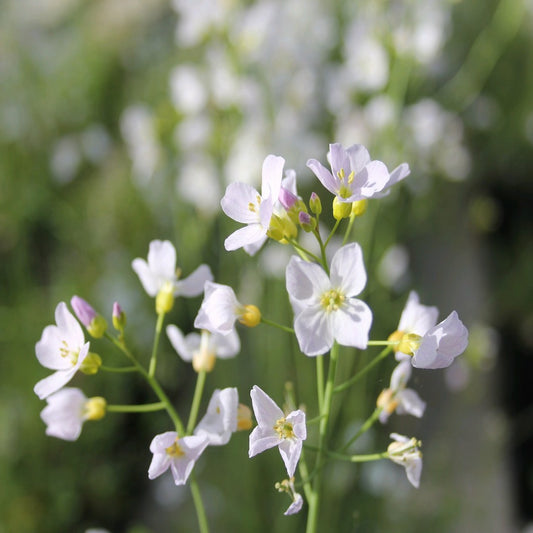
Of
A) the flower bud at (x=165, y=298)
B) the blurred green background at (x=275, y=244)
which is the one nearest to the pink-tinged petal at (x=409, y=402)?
the blurred green background at (x=275, y=244)

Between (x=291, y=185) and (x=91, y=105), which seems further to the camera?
(x=91, y=105)

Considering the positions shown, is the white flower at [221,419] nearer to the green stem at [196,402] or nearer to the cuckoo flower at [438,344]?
the green stem at [196,402]

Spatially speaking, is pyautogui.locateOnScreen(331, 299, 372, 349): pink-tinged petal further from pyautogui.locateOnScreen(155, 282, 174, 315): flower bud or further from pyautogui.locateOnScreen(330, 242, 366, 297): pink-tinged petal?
pyautogui.locateOnScreen(155, 282, 174, 315): flower bud

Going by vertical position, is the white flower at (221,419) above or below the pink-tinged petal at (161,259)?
below

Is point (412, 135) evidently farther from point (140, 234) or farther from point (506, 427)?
point (140, 234)

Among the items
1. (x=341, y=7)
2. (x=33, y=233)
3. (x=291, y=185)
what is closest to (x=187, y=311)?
(x=33, y=233)

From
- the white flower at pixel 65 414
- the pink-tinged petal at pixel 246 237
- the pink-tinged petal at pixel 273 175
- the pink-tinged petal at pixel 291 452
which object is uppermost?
the pink-tinged petal at pixel 273 175

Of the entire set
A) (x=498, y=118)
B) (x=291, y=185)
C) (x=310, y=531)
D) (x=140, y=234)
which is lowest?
(x=498, y=118)
